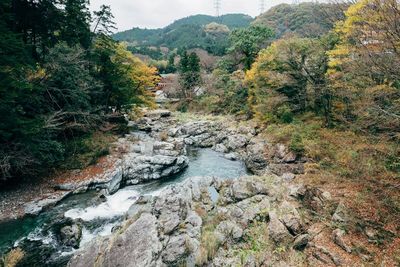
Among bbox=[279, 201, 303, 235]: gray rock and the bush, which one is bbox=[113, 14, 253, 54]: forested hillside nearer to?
the bush

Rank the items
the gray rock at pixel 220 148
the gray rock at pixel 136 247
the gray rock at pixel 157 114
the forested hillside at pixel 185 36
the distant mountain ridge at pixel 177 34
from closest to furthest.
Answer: the gray rock at pixel 136 247
the gray rock at pixel 220 148
the gray rock at pixel 157 114
the forested hillside at pixel 185 36
the distant mountain ridge at pixel 177 34

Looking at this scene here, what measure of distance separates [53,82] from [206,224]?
45.5ft

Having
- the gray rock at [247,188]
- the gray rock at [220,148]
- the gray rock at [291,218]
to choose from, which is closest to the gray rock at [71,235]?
the gray rock at [247,188]

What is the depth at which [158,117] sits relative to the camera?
→ 38.1m

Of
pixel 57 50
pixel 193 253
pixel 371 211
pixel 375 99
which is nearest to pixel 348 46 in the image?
pixel 375 99

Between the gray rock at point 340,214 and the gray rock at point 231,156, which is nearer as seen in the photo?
the gray rock at point 340,214

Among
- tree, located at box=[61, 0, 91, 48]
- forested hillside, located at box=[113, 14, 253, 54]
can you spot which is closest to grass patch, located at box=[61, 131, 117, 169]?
tree, located at box=[61, 0, 91, 48]

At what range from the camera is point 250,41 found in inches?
1467

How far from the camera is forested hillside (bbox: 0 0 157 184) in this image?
14.3 metres

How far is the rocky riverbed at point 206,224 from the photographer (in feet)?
31.6

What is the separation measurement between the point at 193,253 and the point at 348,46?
40.0ft

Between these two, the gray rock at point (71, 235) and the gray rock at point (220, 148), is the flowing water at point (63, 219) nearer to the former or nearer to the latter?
the gray rock at point (71, 235)

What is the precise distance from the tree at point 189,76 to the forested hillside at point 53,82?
627 inches

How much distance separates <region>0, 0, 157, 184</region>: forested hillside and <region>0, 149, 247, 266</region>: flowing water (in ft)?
9.03
